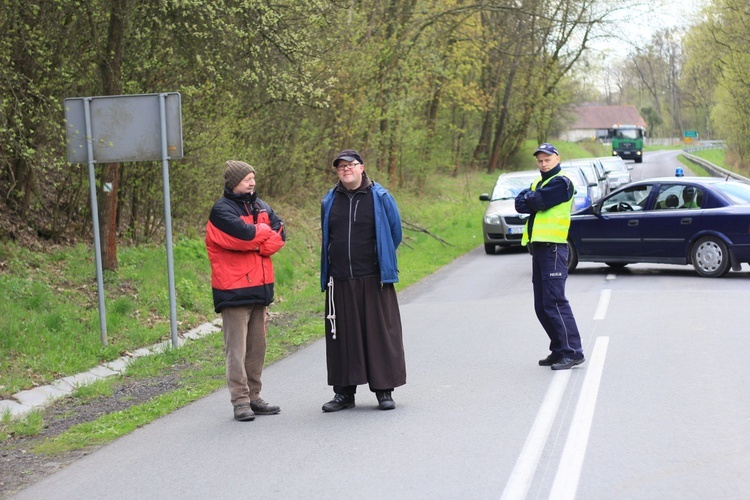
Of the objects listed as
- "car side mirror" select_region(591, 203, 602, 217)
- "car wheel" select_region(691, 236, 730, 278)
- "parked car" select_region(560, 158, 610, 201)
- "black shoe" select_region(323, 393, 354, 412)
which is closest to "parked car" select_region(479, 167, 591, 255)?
"parked car" select_region(560, 158, 610, 201)

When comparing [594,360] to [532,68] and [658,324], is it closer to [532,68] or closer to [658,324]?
[658,324]

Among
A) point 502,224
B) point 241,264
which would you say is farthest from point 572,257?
point 241,264

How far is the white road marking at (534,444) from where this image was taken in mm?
5387

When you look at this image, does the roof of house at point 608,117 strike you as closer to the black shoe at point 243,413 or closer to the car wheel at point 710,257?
the car wheel at point 710,257

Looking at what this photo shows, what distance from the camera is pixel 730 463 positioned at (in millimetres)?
5734

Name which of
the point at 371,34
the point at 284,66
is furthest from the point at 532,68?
the point at 284,66

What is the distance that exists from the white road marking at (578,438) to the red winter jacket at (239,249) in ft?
8.10

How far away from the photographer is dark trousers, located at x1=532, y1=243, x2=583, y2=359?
8992 millimetres

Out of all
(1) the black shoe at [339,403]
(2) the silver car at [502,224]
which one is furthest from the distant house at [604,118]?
(1) the black shoe at [339,403]

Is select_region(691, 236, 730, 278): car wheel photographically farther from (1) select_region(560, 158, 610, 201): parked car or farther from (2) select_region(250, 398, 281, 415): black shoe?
(1) select_region(560, 158, 610, 201): parked car

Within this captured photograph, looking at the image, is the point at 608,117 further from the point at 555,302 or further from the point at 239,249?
the point at 239,249

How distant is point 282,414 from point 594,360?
10.1ft

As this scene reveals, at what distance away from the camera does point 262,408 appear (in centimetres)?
782

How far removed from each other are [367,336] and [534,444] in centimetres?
181
